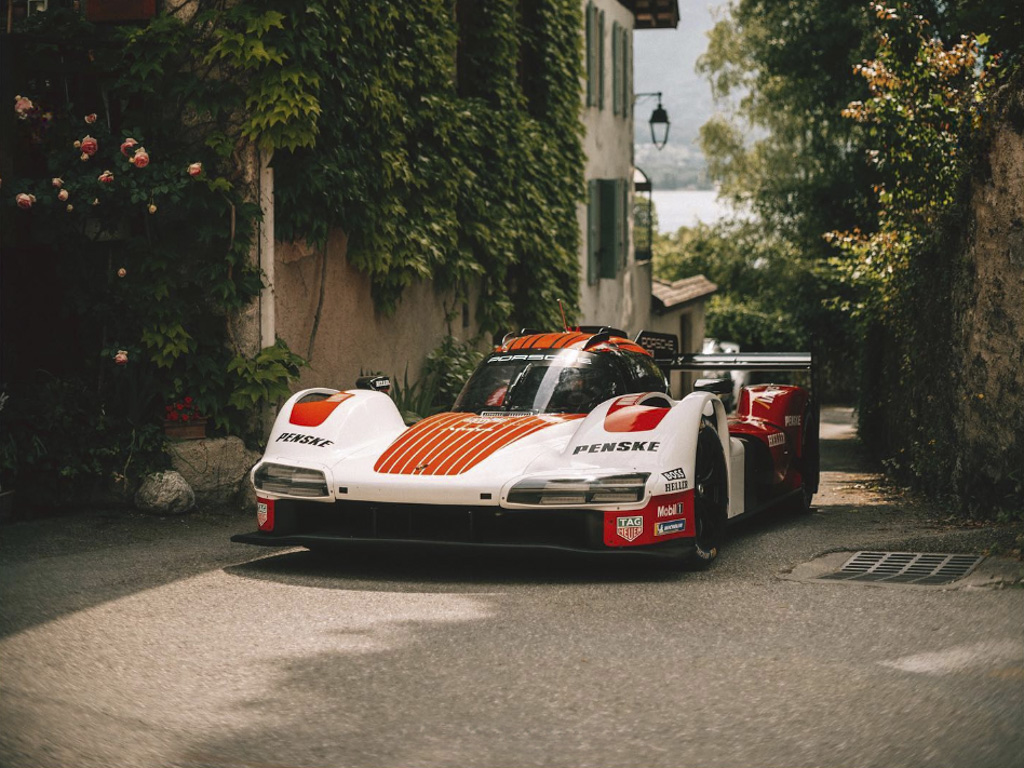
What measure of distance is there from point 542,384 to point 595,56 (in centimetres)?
1576

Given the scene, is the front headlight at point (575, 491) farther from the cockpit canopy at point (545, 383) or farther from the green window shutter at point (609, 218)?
the green window shutter at point (609, 218)

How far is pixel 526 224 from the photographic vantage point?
17.1 m

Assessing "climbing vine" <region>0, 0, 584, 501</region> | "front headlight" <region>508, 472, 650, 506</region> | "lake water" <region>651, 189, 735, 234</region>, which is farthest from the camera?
"lake water" <region>651, 189, 735, 234</region>

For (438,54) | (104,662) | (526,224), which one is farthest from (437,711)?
(526,224)

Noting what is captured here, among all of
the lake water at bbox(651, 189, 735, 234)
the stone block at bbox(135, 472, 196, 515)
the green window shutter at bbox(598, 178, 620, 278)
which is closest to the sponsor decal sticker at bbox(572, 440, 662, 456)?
the stone block at bbox(135, 472, 196, 515)

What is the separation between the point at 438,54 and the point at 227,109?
393 centimetres

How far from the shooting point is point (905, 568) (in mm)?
7703

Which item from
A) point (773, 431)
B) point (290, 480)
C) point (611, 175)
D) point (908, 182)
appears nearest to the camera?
point (290, 480)

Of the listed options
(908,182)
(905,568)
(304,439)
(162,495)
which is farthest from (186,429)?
(908,182)

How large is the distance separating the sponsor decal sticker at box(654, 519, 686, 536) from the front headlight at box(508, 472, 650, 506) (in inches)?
7.9

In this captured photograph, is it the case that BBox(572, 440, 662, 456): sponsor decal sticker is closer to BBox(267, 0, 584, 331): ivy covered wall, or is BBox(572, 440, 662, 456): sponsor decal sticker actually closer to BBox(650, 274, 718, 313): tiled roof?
BBox(267, 0, 584, 331): ivy covered wall

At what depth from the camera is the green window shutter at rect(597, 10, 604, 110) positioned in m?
23.9

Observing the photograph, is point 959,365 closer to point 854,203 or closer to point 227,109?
point 227,109

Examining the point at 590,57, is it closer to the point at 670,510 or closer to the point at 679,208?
the point at 670,510
